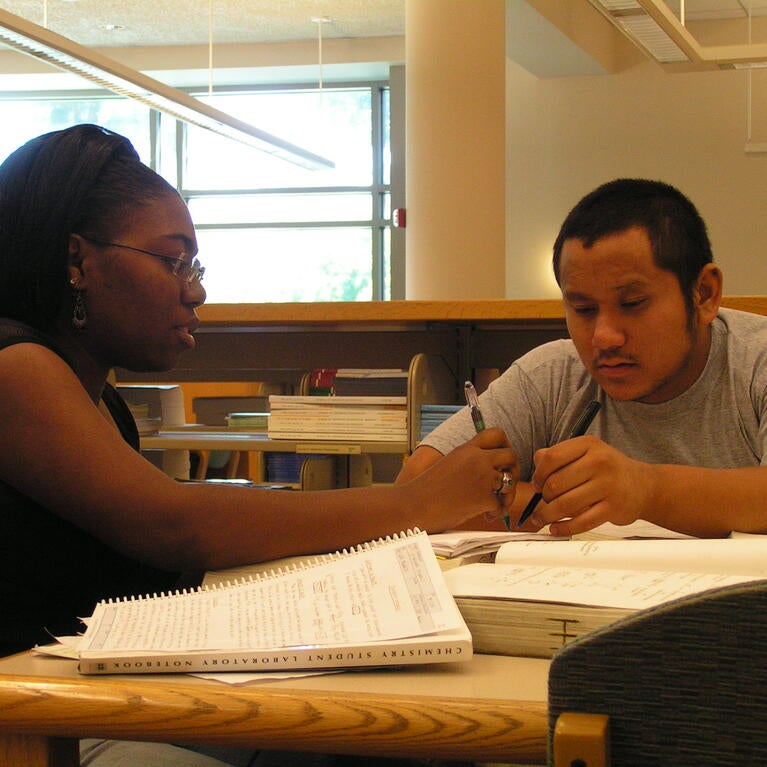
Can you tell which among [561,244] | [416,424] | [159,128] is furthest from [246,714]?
[159,128]

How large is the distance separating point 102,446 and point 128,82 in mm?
4520

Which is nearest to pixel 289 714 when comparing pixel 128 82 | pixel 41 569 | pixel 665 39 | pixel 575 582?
pixel 575 582

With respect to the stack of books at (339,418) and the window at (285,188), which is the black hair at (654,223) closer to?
the stack of books at (339,418)

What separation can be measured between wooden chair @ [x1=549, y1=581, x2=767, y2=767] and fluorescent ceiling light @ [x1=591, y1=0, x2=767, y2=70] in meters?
3.83

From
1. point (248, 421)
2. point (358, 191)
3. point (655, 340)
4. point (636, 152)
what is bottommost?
point (248, 421)

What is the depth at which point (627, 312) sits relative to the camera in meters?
1.52

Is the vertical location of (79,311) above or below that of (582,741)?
above

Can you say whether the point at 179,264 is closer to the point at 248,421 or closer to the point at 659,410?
the point at 659,410

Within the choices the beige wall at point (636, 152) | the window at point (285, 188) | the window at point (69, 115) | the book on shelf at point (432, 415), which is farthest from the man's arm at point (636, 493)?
the window at point (69, 115)

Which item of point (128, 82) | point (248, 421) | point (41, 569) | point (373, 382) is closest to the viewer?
point (41, 569)

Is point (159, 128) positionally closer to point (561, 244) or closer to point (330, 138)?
point (330, 138)

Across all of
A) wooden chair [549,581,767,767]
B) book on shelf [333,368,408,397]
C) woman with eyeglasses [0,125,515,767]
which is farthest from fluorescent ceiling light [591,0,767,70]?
wooden chair [549,581,767,767]

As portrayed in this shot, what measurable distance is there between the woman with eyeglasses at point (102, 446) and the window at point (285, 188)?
24.6 ft

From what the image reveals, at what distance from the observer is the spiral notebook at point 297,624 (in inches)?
28.1
